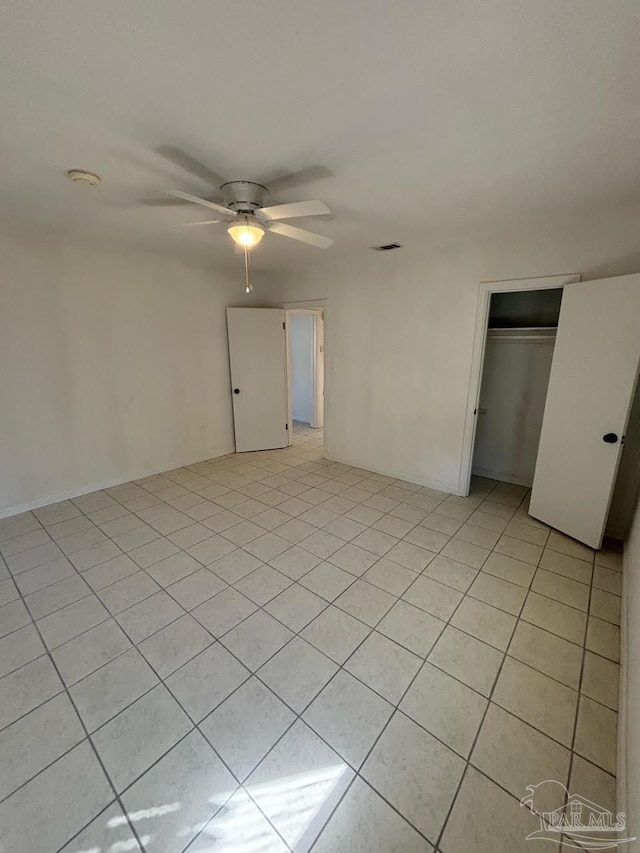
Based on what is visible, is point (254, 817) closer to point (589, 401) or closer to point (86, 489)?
point (589, 401)

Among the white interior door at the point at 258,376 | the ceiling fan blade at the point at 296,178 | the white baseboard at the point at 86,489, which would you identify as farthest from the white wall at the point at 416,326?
the white baseboard at the point at 86,489

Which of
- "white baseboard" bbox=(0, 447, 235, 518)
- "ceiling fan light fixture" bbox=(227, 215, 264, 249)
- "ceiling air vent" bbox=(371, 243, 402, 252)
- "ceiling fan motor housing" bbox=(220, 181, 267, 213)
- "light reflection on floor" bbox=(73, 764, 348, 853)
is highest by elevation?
"ceiling air vent" bbox=(371, 243, 402, 252)

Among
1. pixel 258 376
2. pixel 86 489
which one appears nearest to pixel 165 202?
pixel 258 376

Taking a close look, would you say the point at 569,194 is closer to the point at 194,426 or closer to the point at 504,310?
the point at 504,310

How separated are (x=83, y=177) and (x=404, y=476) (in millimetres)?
3603

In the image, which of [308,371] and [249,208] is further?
[308,371]

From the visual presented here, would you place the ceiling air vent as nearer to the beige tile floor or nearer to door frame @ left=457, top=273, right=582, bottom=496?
door frame @ left=457, top=273, right=582, bottom=496

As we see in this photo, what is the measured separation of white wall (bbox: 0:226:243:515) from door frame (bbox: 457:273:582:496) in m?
3.00

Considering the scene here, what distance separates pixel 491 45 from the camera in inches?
42.4

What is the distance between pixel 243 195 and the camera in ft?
6.53

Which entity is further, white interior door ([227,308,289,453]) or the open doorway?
the open doorway

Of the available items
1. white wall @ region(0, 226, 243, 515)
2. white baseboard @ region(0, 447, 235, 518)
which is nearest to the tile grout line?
white baseboard @ region(0, 447, 235, 518)

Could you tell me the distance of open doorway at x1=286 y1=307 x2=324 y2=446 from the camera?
237 inches

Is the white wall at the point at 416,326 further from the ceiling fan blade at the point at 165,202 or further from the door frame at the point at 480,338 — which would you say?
the ceiling fan blade at the point at 165,202
